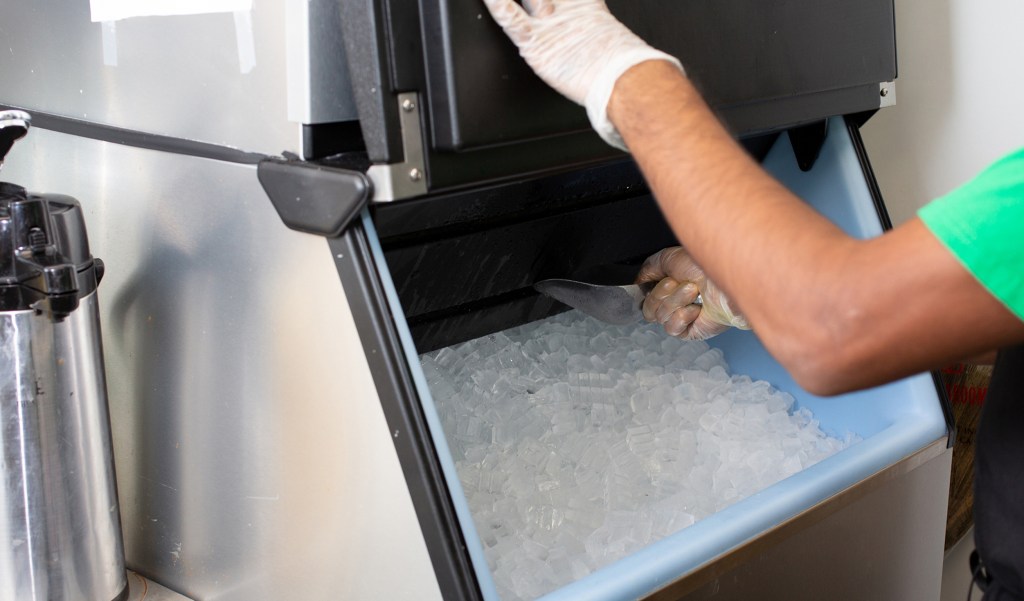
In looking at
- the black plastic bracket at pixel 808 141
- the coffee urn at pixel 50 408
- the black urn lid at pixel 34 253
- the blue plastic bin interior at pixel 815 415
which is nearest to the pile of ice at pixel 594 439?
the blue plastic bin interior at pixel 815 415

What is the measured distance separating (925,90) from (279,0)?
142 centimetres

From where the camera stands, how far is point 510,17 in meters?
0.99

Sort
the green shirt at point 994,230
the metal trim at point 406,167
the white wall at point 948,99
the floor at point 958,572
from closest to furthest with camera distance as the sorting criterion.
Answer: the green shirt at point 994,230 < the metal trim at point 406,167 < the white wall at point 948,99 < the floor at point 958,572

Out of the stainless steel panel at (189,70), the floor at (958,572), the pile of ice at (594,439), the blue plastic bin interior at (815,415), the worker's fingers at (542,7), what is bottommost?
the floor at (958,572)

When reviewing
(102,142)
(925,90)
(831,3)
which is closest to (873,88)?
(831,3)

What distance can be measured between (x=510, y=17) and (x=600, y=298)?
28.7 inches

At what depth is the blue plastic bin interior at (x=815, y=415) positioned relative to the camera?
1021 mm

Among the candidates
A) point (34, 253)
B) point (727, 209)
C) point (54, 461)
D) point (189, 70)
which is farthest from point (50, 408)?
point (727, 209)

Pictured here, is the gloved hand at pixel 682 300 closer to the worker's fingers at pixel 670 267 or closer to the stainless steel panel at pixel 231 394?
the worker's fingers at pixel 670 267

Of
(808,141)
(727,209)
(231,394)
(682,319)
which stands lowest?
(682,319)

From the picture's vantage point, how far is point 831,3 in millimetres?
1396

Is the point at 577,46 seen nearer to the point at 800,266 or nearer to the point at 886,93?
the point at 800,266

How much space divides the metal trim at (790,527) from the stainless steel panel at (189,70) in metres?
0.67

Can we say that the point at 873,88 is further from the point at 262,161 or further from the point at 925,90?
the point at 262,161
